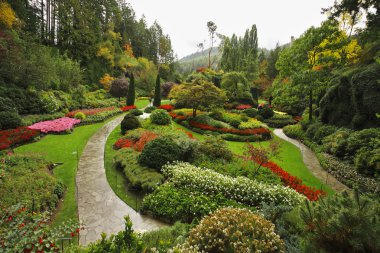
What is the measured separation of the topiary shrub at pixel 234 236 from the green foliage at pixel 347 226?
0.91 metres

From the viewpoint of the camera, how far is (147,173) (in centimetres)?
924

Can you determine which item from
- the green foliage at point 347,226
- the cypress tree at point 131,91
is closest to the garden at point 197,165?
the green foliage at point 347,226

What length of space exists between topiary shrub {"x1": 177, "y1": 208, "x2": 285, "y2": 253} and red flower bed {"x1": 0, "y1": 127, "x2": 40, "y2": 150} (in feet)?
42.6

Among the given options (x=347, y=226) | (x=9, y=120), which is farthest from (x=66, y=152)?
(x=347, y=226)

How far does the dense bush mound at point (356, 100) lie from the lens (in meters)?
14.0

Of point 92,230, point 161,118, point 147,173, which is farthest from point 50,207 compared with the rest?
point 161,118

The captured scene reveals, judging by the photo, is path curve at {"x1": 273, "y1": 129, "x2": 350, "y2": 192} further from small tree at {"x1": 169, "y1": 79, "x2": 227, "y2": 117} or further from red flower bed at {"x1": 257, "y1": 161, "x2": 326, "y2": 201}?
small tree at {"x1": 169, "y1": 79, "x2": 227, "y2": 117}

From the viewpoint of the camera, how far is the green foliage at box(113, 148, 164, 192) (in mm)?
8481

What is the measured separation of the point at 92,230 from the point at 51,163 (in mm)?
5724

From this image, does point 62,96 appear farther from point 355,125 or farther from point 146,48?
point 146,48

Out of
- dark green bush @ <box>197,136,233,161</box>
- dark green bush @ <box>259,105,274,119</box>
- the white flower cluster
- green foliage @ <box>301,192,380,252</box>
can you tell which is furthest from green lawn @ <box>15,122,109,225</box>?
dark green bush @ <box>259,105,274,119</box>

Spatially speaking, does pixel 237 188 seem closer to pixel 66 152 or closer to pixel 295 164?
pixel 295 164

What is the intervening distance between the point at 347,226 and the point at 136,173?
8.03 metres

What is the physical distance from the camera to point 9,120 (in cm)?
1474
